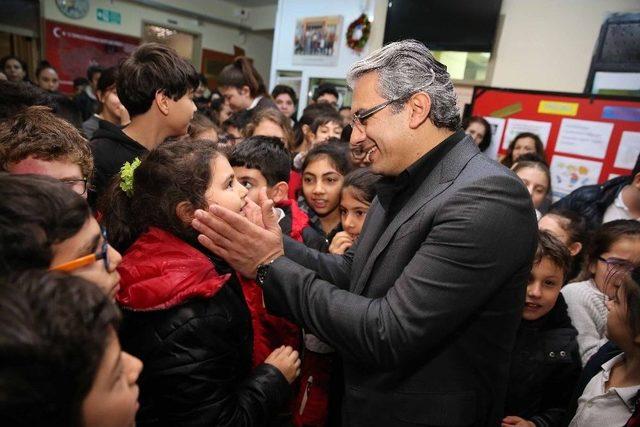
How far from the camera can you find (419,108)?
3.81 ft

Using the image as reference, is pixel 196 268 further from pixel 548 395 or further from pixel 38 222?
pixel 548 395

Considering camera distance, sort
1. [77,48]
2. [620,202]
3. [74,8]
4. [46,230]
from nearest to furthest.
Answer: [46,230] → [620,202] → [74,8] → [77,48]

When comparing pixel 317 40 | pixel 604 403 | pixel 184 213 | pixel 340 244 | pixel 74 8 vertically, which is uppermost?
pixel 74 8

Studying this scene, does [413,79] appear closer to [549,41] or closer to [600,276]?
[600,276]

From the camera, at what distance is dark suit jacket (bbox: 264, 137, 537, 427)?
95 cm

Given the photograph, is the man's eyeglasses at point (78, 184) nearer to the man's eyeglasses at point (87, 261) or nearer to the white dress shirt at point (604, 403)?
the man's eyeglasses at point (87, 261)

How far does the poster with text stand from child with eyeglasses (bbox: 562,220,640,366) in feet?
7.57

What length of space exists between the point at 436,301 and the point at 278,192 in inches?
51.1

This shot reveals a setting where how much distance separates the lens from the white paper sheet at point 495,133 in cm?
463

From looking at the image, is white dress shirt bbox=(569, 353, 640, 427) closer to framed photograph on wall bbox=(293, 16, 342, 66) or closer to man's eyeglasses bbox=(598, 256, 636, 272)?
man's eyeglasses bbox=(598, 256, 636, 272)

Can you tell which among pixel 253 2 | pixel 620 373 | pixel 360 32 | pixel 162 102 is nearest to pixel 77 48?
pixel 253 2

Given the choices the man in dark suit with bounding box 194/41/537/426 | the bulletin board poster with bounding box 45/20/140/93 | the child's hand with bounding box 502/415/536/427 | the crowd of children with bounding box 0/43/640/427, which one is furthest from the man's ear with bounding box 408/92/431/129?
the bulletin board poster with bounding box 45/20/140/93

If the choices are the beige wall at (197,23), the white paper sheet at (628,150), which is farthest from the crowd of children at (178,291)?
the beige wall at (197,23)

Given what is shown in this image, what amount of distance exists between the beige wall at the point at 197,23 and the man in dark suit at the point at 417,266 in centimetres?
991
